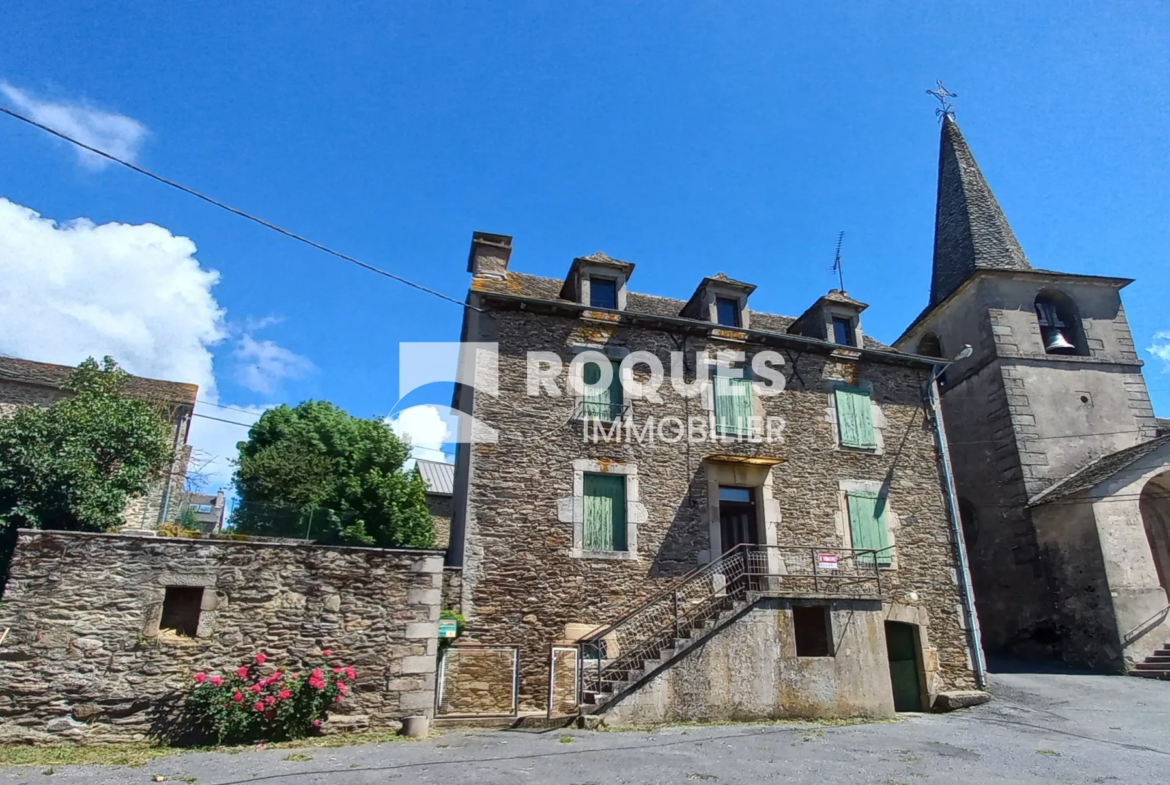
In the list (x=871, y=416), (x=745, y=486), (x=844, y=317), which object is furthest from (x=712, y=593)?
(x=844, y=317)

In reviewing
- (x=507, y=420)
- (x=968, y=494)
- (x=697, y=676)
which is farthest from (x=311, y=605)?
(x=968, y=494)

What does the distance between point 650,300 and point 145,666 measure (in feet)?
35.4

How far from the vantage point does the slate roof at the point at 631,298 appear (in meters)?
12.6

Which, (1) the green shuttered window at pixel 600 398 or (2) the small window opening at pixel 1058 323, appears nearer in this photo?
(1) the green shuttered window at pixel 600 398

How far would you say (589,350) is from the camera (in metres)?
12.2

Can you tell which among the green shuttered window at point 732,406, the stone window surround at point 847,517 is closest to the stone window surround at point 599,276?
the green shuttered window at point 732,406

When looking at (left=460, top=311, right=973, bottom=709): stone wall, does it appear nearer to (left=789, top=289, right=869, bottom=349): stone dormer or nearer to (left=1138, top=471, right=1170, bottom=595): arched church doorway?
(left=789, top=289, right=869, bottom=349): stone dormer

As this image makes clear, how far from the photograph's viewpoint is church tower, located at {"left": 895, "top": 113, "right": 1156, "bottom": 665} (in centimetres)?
1520

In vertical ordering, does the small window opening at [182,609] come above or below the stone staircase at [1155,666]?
above

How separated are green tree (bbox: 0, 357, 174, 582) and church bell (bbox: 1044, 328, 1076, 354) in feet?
66.5

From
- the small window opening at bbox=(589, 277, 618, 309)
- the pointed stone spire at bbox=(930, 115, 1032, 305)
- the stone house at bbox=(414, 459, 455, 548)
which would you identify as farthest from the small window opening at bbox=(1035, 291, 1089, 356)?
the stone house at bbox=(414, 459, 455, 548)

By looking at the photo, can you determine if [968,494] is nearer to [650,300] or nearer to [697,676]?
[650,300]

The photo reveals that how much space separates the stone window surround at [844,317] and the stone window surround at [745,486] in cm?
368

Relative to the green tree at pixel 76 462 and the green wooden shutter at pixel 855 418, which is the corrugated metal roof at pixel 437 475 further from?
the green wooden shutter at pixel 855 418
